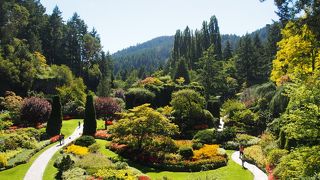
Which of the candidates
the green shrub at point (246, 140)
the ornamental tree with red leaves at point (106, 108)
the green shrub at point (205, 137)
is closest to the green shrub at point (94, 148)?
the green shrub at point (205, 137)

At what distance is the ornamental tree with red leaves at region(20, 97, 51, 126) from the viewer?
151 feet

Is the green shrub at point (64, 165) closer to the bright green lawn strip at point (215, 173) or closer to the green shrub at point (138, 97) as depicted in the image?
the bright green lawn strip at point (215, 173)

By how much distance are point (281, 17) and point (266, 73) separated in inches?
2368

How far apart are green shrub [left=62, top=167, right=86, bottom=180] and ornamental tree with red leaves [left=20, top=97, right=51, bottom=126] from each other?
20.9 m

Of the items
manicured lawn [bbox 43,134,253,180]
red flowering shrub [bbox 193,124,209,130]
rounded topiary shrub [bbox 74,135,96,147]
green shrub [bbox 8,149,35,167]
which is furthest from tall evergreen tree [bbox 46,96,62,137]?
red flowering shrub [bbox 193,124,209,130]

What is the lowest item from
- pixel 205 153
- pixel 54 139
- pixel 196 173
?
pixel 196 173

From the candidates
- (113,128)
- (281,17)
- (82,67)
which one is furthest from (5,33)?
(281,17)

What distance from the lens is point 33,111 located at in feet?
151

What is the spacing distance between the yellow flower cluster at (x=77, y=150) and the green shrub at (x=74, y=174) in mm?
5833

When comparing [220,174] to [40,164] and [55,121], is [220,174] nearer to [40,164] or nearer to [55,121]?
[40,164]

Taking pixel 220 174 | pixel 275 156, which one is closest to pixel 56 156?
pixel 220 174

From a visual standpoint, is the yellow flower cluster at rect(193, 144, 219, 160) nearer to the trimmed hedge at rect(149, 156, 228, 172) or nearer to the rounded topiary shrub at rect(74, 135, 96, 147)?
the trimmed hedge at rect(149, 156, 228, 172)

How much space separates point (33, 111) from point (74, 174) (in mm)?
22682

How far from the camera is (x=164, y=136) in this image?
35562mm
